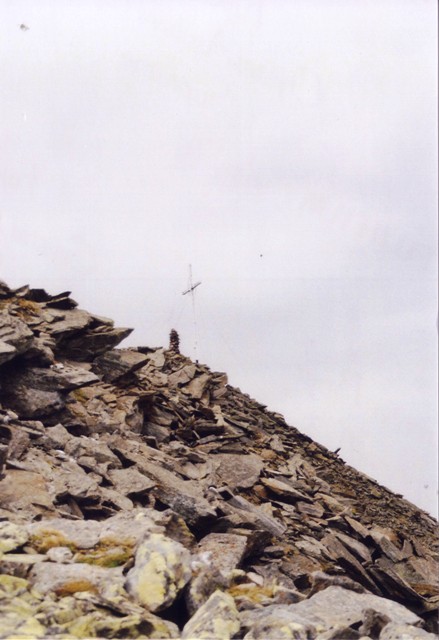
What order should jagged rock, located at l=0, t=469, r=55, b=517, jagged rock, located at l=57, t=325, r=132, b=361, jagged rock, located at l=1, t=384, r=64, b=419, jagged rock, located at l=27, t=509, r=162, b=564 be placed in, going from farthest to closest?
jagged rock, located at l=57, t=325, r=132, b=361 < jagged rock, located at l=1, t=384, r=64, b=419 < jagged rock, located at l=0, t=469, r=55, b=517 < jagged rock, located at l=27, t=509, r=162, b=564

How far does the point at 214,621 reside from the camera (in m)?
7.44

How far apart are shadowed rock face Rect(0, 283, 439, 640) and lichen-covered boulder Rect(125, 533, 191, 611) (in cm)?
2

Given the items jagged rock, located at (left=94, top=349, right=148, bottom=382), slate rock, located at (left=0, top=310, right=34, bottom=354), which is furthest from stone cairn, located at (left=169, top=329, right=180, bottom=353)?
slate rock, located at (left=0, top=310, right=34, bottom=354)

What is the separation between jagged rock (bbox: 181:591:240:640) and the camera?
7223mm

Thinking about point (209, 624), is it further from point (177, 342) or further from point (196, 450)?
point (177, 342)

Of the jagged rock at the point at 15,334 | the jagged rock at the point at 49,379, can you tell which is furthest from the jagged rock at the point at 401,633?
the jagged rock at the point at 15,334

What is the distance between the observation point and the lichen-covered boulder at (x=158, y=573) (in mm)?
7734

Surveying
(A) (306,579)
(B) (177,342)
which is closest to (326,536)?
(A) (306,579)

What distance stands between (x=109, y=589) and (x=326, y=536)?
37.8 ft

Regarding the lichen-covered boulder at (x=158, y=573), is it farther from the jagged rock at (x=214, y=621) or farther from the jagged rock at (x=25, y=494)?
the jagged rock at (x=25, y=494)

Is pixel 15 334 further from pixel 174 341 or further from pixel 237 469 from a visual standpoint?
pixel 174 341

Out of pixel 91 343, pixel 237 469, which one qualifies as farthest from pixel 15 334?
pixel 237 469

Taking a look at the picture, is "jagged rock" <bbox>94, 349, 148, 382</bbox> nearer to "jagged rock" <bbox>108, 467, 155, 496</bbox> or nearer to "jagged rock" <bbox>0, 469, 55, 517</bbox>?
"jagged rock" <bbox>108, 467, 155, 496</bbox>

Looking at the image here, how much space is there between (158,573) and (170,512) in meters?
3.72
